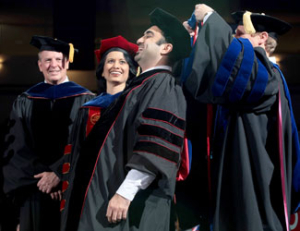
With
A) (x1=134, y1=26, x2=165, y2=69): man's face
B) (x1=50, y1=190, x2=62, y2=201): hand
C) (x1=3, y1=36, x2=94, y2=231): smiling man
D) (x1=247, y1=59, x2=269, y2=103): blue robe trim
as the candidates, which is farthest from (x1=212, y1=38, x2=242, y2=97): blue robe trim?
(x1=50, y1=190, x2=62, y2=201): hand

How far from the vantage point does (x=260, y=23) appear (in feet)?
8.82

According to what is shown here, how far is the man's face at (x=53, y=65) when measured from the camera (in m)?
3.72

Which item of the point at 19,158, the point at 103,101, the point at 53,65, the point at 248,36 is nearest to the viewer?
the point at 248,36

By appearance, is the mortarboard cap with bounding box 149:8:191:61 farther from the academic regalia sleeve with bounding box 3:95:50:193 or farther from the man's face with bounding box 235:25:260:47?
the academic regalia sleeve with bounding box 3:95:50:193

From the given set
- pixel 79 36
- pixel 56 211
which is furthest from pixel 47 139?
pixel 79 36

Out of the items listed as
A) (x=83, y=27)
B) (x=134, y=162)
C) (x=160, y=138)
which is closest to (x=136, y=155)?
(x=134, y=162)

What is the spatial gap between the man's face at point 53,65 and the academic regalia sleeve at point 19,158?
0.37m

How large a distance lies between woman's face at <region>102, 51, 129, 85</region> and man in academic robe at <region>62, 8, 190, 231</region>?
0.85 meters

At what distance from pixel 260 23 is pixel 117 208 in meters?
1.38

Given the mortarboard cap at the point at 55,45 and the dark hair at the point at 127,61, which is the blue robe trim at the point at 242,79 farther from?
the mortarboard cap at the point at 55,45

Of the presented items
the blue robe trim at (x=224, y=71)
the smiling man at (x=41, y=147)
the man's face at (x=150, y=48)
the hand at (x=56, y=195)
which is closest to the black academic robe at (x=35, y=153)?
the smiling man at (x=41, y=147)

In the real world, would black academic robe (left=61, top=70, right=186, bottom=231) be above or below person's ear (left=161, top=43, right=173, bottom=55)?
below

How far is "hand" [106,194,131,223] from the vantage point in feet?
6.99

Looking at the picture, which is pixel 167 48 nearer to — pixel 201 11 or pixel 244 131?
pixel 201 11
